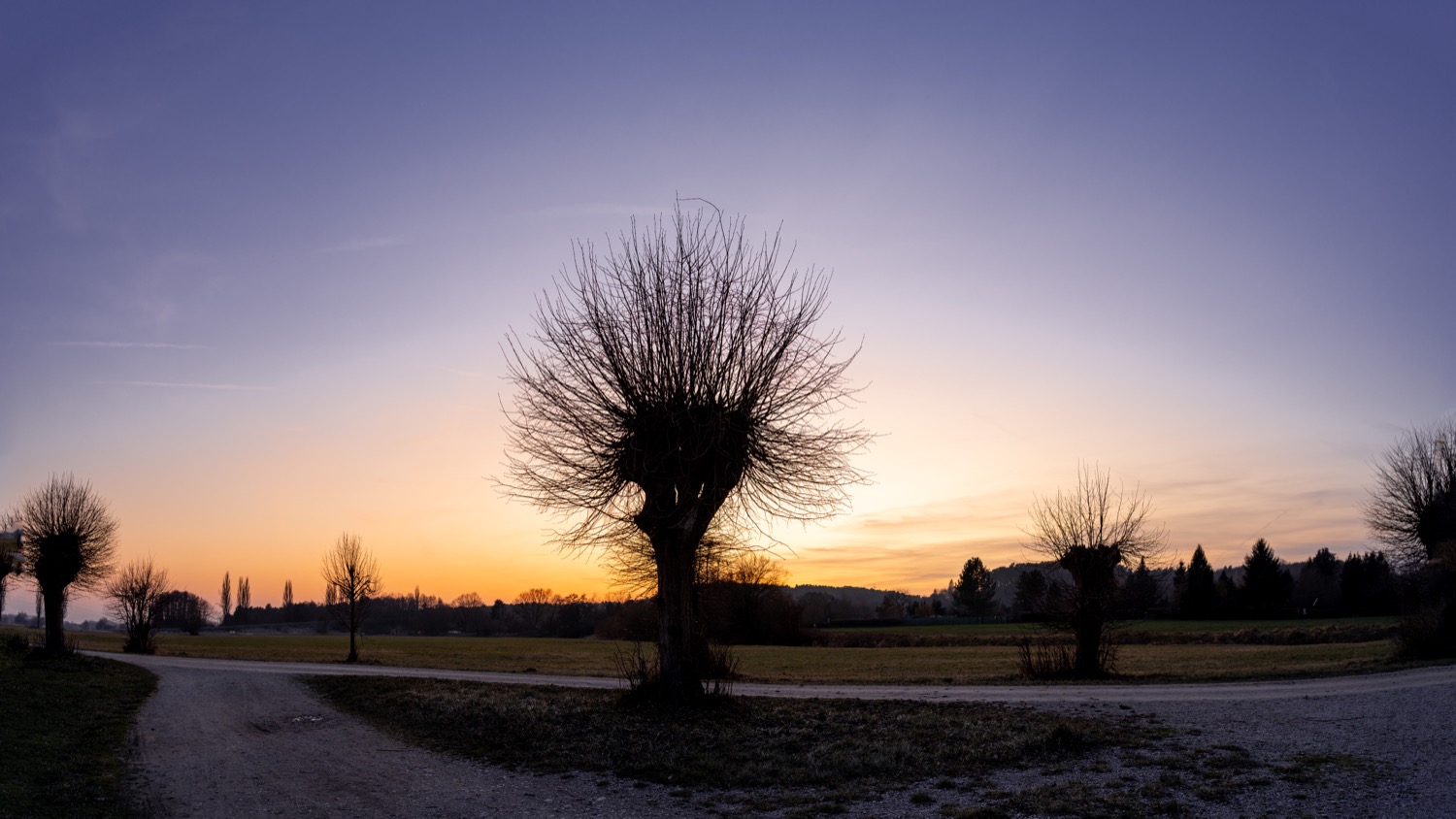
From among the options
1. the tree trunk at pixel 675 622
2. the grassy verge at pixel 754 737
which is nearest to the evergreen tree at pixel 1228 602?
the grassy verge at pixel 754 737

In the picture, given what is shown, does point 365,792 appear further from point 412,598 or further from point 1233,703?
point 412,598

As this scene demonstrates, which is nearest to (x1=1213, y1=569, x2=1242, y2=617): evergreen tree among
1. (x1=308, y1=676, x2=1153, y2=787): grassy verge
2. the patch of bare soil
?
(x1=308, y1=676, x2=1153, y2=787): grassy verge

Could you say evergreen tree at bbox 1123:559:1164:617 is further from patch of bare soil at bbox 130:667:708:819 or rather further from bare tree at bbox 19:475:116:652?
bare tree at bbox 19:475:116:652

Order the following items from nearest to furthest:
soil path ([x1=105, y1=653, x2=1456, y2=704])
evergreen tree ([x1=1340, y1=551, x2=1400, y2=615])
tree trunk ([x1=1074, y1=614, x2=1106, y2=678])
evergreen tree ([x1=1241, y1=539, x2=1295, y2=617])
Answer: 1. soil path ([x1=105, y1=653, x2=1456, y2=704])
2. tree trunk ([x1=1074, y1=614, x2=1106, y2=678])
3. evergreen tree ([x1=1340, y1=551, x2=1400, y2=615])
4. evergreen tree ([x1=1241, y1=539, x2=1295, y2=617])

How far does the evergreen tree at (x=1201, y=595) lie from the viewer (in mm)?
90188

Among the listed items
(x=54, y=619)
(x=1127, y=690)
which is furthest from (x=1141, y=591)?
(x=54, y=619)

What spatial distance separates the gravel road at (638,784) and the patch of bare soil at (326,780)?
0.04 meters

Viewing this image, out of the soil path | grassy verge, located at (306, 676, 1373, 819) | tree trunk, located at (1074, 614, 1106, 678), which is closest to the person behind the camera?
grassy verge, located at (306, 676, 1373, 819)

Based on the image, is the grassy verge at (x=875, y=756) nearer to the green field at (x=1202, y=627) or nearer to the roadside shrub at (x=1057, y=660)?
the roadside shrub at (x=1057, y=660)

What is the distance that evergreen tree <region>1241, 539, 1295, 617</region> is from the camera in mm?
87250

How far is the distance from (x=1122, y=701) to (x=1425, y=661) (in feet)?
52.9

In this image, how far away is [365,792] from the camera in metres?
11.6

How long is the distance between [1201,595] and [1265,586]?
5916 mm

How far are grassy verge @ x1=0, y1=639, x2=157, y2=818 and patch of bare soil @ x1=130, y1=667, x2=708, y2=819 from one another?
0.46 metres
